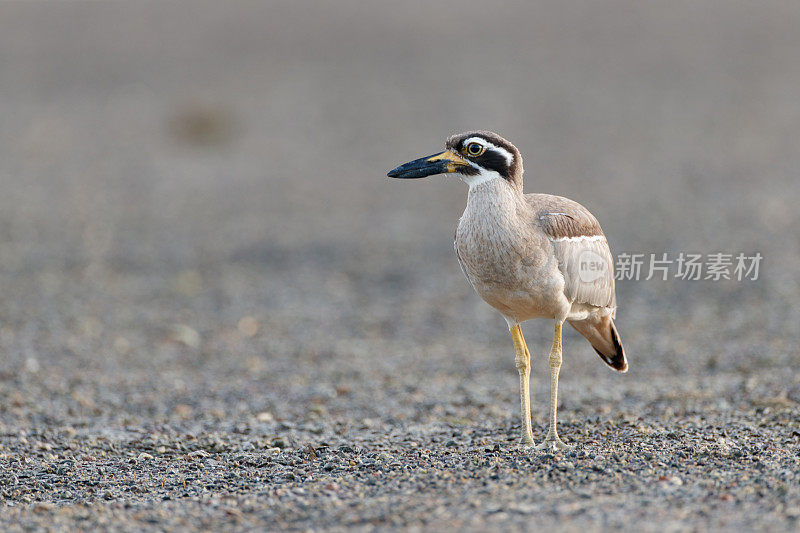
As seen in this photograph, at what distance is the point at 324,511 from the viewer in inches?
200

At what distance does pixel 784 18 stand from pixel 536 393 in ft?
77.4

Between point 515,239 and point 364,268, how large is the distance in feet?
27.4

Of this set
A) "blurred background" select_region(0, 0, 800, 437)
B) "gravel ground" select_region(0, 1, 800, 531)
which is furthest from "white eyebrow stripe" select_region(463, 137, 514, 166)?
"blurred background" select_region(0, 0, 800, 437)

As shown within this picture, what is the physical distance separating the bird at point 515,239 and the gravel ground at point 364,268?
1002mm

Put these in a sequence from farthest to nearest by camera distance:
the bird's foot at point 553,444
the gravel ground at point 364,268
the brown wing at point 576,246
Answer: the bird's foot at point 553,444 < the brown wing at point 576,246 < the gravel ground at point 364,268

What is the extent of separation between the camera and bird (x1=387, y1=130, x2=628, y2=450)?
6.03 m

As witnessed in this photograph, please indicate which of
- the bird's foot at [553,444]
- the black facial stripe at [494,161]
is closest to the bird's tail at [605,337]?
the bird's foot at [553,444]

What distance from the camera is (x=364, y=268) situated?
14.2 meters

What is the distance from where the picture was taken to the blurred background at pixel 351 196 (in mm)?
9781

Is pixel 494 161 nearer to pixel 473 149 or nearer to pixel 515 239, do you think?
pixel 473 149

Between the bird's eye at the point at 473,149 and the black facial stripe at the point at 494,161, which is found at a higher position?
the bird's eye at the point at 473,149

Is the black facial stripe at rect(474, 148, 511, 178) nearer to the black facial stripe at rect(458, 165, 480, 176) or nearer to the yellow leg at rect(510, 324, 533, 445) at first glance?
the black facial stripe at rect(458, 165, 480, 176)

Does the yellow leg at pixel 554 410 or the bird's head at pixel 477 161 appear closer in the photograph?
the bird's head at pixel 477 161

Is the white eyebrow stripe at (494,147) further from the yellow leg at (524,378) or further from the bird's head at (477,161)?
the yellow leg at (524,378)
